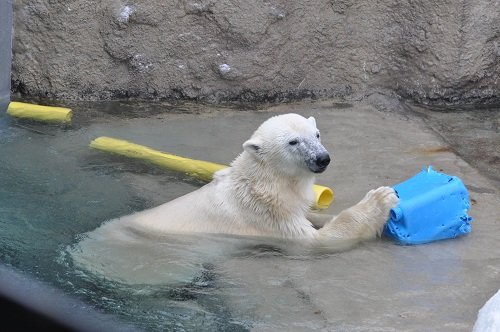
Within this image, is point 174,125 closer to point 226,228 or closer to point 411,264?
point 226,228

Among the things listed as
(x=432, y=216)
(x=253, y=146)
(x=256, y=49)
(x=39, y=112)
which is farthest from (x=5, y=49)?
(x=432, y=216)

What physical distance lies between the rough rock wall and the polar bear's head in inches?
79.9

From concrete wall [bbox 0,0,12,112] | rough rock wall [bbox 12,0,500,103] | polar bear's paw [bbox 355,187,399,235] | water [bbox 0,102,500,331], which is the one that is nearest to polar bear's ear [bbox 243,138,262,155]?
water [bbox 0,102,500,331]

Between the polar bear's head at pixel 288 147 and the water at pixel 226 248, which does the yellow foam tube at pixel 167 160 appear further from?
the polar bear's head at pixel 288 147

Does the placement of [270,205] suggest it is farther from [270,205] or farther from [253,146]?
[253,146]

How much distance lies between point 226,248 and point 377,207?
707 mm

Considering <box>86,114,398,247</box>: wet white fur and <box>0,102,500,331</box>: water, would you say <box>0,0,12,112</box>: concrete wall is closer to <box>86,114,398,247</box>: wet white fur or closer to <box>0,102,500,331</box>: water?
<box>0,102,500,331</box>: water

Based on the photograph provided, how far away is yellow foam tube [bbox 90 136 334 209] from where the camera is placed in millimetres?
3861

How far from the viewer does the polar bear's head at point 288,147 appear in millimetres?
3449

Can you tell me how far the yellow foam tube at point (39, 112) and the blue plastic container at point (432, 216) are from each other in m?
2.43

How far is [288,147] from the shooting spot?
137 inches

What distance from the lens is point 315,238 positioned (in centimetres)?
341

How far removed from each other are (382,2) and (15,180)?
307cm

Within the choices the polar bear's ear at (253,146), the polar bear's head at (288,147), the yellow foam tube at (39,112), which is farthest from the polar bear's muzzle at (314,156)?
the yellow foam tube at (39,112)
